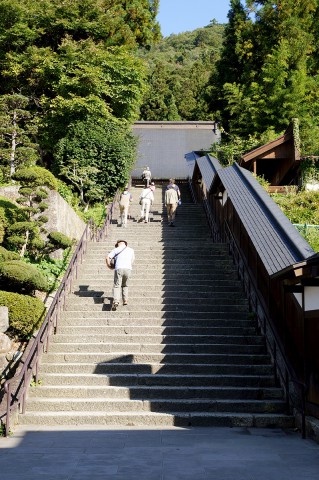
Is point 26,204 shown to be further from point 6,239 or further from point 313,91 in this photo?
point 313,91

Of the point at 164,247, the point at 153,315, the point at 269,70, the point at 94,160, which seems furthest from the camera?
the point at 269,70

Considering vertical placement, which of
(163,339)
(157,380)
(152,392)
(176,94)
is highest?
(176,94)

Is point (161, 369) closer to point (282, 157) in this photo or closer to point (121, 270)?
point (121, 270)

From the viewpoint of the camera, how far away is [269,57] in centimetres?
3130

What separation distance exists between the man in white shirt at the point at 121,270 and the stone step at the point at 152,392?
9.46 ft

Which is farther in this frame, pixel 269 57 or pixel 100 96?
pixel 269 57

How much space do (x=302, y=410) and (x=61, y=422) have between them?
322 cm

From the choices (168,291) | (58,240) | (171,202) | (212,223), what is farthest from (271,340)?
(171,202)

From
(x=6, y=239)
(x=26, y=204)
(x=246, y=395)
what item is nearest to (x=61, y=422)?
(x=246, y=395)

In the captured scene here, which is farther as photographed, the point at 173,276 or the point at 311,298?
the point at 173,276

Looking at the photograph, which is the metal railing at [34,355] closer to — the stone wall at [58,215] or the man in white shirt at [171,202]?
the stone wall at [58,215]

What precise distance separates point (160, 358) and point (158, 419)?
5.84 ft

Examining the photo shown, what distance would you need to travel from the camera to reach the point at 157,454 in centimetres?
689

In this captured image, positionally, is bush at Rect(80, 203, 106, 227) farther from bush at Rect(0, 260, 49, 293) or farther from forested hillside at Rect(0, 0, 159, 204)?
bush at Rect(0, 260, 49, 293)
